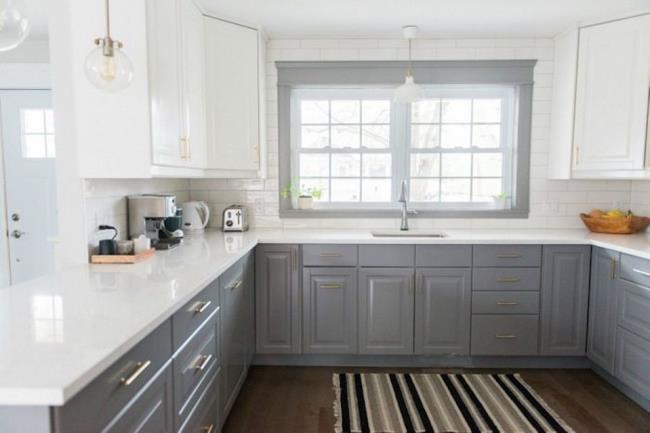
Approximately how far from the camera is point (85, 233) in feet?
6.66

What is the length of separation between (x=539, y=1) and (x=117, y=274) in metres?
2.78

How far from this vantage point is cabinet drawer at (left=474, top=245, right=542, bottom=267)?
2846 millimetres

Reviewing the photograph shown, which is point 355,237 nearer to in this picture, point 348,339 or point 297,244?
point 297,244

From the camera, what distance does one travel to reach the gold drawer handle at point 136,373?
1.12 meters

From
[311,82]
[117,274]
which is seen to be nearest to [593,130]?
[311,82]

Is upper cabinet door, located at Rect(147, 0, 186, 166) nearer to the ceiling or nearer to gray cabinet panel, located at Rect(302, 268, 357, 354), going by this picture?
the ceiling

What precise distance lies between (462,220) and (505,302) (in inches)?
30.3

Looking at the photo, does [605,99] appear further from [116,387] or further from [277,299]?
[116,387]

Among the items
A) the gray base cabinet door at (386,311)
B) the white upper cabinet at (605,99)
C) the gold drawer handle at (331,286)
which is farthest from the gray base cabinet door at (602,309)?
the gold drawer handle at (331,286)

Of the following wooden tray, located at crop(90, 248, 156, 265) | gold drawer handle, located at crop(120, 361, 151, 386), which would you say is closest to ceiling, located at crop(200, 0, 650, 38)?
wooden tray, located at crop(90, 248, 156, 265)

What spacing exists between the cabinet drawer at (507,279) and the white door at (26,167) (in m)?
3.24

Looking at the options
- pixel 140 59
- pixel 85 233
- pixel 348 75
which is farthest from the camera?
pixel 348 75

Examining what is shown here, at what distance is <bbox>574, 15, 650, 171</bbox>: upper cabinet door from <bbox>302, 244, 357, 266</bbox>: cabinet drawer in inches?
69.0

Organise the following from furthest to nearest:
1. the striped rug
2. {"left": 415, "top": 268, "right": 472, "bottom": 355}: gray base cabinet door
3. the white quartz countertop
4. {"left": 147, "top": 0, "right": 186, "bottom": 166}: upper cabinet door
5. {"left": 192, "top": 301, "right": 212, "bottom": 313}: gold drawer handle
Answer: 1. {"left": 415, "top": 268, "right": 472, "bottom": 355}: gray base cabinet door
2. the striped rug
3. {"left": 147, "top": 0, "right": 186, "bottom": 166}: upper cabinet door
4. {"left": 192, "top": 301, "right": 212, "bottom": 313}: gold drawer handle
5. the white quartz countertop
